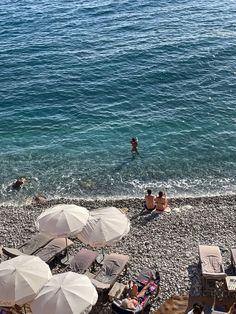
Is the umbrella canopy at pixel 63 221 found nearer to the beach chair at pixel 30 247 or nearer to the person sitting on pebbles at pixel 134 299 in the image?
the beach chair at pixel 30 247

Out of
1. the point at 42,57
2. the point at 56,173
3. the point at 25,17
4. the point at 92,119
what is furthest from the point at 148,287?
the point at 25,17

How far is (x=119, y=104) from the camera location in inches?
1540

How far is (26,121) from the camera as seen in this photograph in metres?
37.2

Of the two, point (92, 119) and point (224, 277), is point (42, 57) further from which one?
point (224, 277)

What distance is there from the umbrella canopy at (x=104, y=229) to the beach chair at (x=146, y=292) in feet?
5.81

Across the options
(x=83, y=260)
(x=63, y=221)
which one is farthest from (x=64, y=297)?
(x=63, y=221)

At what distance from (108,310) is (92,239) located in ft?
9.18

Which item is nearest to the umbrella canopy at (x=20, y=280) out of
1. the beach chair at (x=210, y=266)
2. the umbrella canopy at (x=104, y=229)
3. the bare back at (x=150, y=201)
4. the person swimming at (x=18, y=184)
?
the umbrella canopy at (x=104, y=229)

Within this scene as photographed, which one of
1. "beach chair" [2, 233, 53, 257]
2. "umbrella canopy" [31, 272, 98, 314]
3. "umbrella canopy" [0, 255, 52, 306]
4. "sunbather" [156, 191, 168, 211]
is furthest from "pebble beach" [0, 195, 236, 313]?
"umbrella canopy" [0, 255, 52, 306]

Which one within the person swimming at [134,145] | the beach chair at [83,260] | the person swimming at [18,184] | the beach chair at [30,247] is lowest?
the person swimming at [18,184]

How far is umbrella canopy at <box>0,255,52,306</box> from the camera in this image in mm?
14875

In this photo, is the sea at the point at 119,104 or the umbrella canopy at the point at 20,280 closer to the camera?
the umbrella canopy at the point at 20,280

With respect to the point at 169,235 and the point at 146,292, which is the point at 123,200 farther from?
the point at 146,292

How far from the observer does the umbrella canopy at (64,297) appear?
1410cm
